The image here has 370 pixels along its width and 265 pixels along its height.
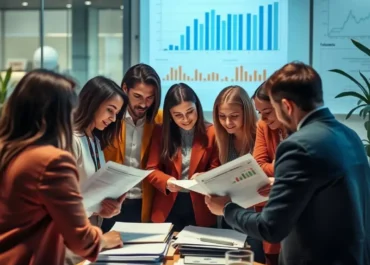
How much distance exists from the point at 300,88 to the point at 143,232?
0.95 m

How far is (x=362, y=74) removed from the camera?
133 inches

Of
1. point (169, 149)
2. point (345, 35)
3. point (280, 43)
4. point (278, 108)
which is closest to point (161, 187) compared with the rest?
point (169, 149)

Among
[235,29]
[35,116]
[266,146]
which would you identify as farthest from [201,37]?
[35,116]

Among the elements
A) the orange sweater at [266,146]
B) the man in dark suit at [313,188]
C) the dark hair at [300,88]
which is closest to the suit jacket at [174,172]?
the orange sweater at [266,146]

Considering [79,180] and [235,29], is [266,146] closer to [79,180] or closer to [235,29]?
[79,180]

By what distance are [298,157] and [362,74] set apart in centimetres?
224

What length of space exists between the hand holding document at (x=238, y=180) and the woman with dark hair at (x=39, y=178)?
0.60m

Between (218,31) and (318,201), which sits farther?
(218,31)

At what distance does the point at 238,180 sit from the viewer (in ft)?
5.97

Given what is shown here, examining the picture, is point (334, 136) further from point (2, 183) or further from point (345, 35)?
point (345, 35)

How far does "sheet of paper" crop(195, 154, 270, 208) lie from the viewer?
1781mm

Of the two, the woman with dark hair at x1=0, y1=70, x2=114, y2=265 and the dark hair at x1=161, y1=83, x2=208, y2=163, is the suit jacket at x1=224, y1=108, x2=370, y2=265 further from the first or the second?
the dark hair at x1=161, y1=83, x2=208, y2=163

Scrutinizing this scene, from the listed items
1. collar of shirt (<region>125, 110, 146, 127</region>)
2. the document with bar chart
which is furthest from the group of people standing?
the document with bar chart

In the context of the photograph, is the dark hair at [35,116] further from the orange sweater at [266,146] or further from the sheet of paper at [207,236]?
the orange sweater at [266,146]
